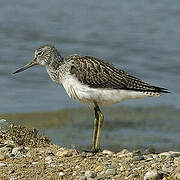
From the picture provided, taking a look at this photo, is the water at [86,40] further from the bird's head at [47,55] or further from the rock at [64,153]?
the rock at [64,153]

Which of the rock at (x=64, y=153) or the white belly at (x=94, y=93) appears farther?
the white belly at (x=94, y=93)

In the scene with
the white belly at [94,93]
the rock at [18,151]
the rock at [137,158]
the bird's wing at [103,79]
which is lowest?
the rock at [18,151]

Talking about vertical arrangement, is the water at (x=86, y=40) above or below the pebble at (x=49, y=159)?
above

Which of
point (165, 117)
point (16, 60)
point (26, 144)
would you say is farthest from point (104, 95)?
point (16, 60)

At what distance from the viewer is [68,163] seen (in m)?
9.25

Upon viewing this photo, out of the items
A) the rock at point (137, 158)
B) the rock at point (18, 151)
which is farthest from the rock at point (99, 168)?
the rock at point (18, 151)

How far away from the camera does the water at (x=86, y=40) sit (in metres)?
15.8

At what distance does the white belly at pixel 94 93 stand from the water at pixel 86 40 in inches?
175

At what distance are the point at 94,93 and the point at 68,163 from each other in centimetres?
164

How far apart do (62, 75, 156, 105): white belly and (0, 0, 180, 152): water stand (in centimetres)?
443

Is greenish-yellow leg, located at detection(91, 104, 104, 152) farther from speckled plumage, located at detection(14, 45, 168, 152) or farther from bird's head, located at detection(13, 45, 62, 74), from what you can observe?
bird's head, located at detection(13, 45, 62, 74)

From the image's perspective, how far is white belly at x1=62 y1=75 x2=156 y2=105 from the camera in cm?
1047

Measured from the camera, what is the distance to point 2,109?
48.4 ft

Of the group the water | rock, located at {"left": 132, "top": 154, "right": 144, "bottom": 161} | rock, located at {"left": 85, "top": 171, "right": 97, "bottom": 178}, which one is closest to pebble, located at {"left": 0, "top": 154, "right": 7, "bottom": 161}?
rock, located at {"left": 85, "top": 171, "right": 97, "bottom": 178}
